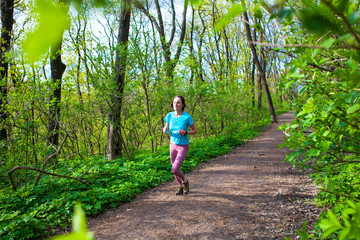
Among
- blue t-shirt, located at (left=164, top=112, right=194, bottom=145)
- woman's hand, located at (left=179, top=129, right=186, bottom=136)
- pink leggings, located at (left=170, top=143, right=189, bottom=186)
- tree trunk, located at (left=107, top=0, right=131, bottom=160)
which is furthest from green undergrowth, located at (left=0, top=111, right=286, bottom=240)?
woman's hand, located at (left=179, top=129, right=186, bottom=136)

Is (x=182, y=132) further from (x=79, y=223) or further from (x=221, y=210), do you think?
(x=79, y=223)

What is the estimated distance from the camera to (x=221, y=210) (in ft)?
13.2

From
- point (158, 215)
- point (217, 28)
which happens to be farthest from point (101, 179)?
point (217, 28)

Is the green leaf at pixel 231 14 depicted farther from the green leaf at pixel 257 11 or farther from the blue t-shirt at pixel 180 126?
the blue t-shirt at pixel 180 126

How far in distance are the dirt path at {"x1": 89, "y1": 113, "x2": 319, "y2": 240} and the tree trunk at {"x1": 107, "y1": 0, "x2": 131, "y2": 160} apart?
260 cm

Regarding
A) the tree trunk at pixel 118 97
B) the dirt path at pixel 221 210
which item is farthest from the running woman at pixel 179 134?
the tree trunk at pixel 118 97

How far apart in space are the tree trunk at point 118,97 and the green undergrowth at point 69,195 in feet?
2.64

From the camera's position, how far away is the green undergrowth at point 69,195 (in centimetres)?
354

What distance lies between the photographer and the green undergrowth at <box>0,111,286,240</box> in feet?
11.6

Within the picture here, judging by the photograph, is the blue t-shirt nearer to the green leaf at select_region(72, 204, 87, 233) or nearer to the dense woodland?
the dense woodland

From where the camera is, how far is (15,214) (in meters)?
3.59

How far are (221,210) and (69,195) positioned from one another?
106 inches

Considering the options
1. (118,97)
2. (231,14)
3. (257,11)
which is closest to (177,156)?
(118,97)

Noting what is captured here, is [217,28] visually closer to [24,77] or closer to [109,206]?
A: [109,206]
